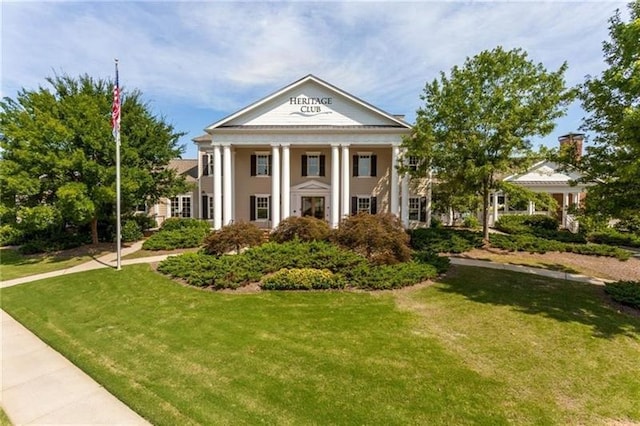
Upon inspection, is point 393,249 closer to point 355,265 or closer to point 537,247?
point 355,265

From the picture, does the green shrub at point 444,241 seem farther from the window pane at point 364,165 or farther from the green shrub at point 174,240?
the green shrub at point 174,240

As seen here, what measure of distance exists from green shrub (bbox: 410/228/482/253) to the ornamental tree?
6379 millimetres

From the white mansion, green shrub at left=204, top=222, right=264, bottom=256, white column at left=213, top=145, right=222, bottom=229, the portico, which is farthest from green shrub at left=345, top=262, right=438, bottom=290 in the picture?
white column at left=213, top=145, right=222, bottom=229

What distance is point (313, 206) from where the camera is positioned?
22.9 metres

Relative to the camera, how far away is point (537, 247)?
1492 centimetres

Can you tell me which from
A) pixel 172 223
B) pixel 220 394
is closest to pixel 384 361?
pixel 220 394

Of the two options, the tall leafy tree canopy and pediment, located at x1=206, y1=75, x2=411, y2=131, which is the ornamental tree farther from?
pediment, located at x1=206, y1=75, x2=411, y2=131

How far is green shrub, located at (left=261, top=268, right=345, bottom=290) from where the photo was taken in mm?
9922

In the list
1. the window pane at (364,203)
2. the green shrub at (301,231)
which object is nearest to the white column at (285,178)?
the window pane at (364,203)

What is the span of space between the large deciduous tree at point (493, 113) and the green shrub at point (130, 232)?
17.9 meters

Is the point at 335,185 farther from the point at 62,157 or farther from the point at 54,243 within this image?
the point at 54,243

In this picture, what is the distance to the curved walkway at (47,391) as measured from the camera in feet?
14.6

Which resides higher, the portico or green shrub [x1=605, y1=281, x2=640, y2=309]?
the portico

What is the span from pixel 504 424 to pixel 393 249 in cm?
756
